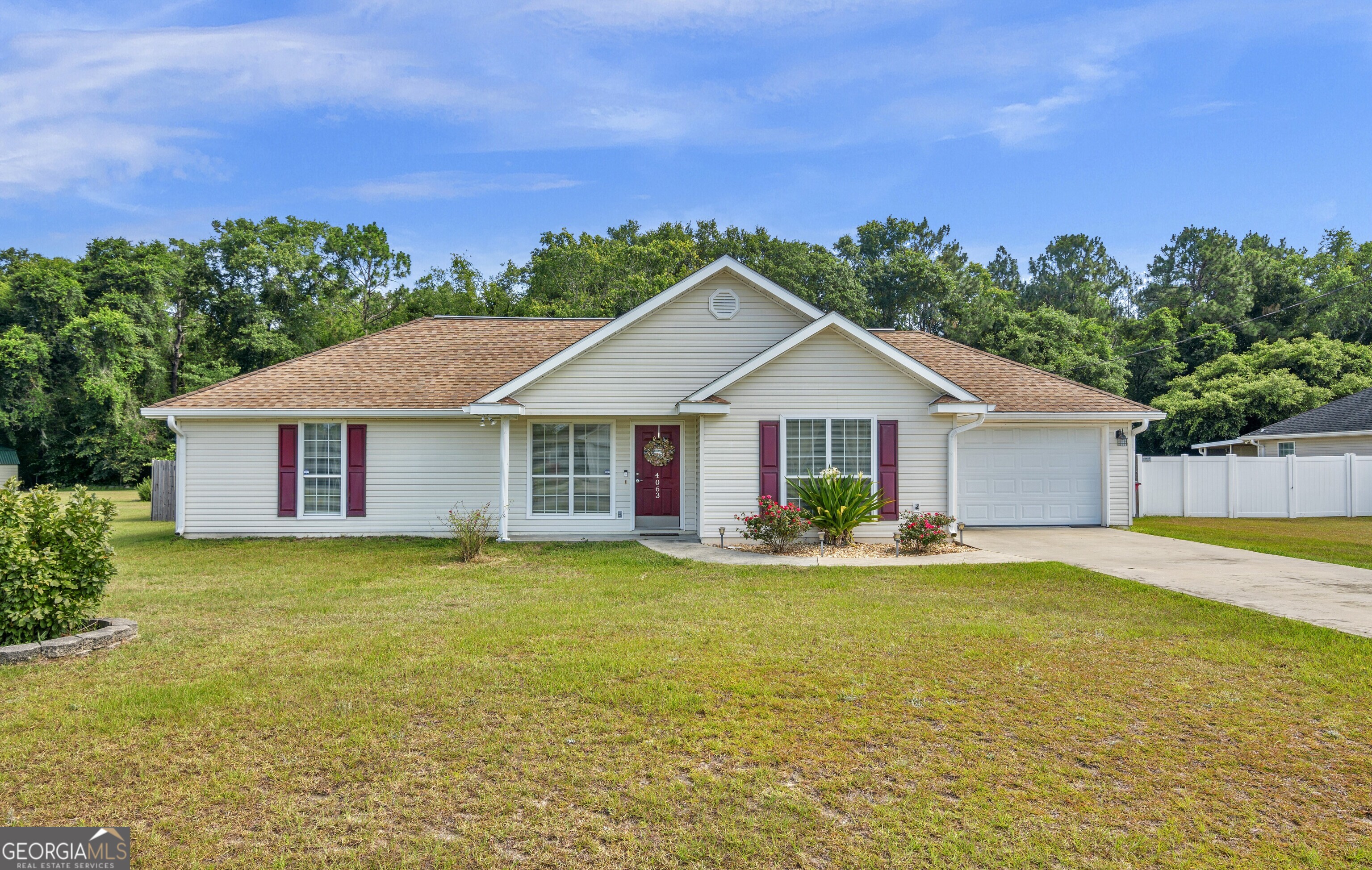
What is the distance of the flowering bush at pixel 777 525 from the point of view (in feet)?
38.3

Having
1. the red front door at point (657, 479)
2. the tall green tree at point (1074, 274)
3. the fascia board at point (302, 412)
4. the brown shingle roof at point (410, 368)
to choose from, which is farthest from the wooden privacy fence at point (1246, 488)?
the tall green tree at point (1074, 274)

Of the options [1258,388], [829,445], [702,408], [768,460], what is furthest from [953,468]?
[1258,388]

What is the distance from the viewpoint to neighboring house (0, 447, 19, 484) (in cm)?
3612

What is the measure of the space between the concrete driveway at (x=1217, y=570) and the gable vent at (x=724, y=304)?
5.99m

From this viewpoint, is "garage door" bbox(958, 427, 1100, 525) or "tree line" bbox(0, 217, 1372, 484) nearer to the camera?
"garage door" bbox(958, 427, 1100, 525)

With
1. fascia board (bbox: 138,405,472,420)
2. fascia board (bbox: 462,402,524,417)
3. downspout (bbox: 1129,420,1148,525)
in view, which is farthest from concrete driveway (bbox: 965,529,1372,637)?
fascia board (bbox: 138,405,472,420)

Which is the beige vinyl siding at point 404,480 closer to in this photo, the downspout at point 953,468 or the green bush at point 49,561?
the downspout at point 953,468

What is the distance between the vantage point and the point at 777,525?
458 inches

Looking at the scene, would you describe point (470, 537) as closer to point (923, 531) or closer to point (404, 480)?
point (404, 480)

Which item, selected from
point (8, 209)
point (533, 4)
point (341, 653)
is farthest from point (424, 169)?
point (8, 209)

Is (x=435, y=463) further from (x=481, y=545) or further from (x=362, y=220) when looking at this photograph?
(x=362, y=220)

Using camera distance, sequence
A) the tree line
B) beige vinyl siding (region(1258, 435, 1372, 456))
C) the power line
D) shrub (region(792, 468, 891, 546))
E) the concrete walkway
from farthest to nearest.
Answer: the power line
the tree line
beige vinyl siding (region(1258, 435, 1372, 456))
shrub (region(792, 468, 891, 546))
the concrete walkway

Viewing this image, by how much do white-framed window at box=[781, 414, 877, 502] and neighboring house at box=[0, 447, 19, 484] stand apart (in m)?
42.0
